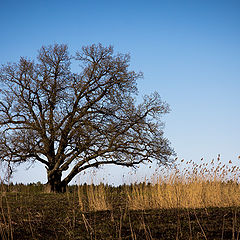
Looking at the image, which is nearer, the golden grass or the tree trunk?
the golden grass

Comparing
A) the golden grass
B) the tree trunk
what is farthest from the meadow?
the tree trunk

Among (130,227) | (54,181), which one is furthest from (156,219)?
(54,181)

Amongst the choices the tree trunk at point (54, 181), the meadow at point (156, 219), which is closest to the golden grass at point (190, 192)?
the meadow at point (156, 219)

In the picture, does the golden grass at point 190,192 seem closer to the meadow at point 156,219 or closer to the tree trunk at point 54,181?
the meadow at point 156,219

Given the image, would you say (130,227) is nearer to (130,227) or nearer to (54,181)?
(130,227)

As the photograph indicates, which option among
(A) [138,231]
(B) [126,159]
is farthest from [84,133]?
(A) [138,231]

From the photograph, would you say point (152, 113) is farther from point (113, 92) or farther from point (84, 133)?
point (84, 133)

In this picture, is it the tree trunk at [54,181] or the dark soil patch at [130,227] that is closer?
the dark soil patch at [130,227]

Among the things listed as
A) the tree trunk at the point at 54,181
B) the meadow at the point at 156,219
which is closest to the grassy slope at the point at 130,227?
the meadow at the point at 156,219

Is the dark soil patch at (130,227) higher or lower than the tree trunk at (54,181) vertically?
lower

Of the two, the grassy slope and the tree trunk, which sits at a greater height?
the tree trunk

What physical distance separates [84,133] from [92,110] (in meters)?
1.25

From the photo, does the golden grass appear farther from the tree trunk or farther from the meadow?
the tree trunk

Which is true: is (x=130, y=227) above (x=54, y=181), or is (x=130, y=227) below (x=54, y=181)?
below
